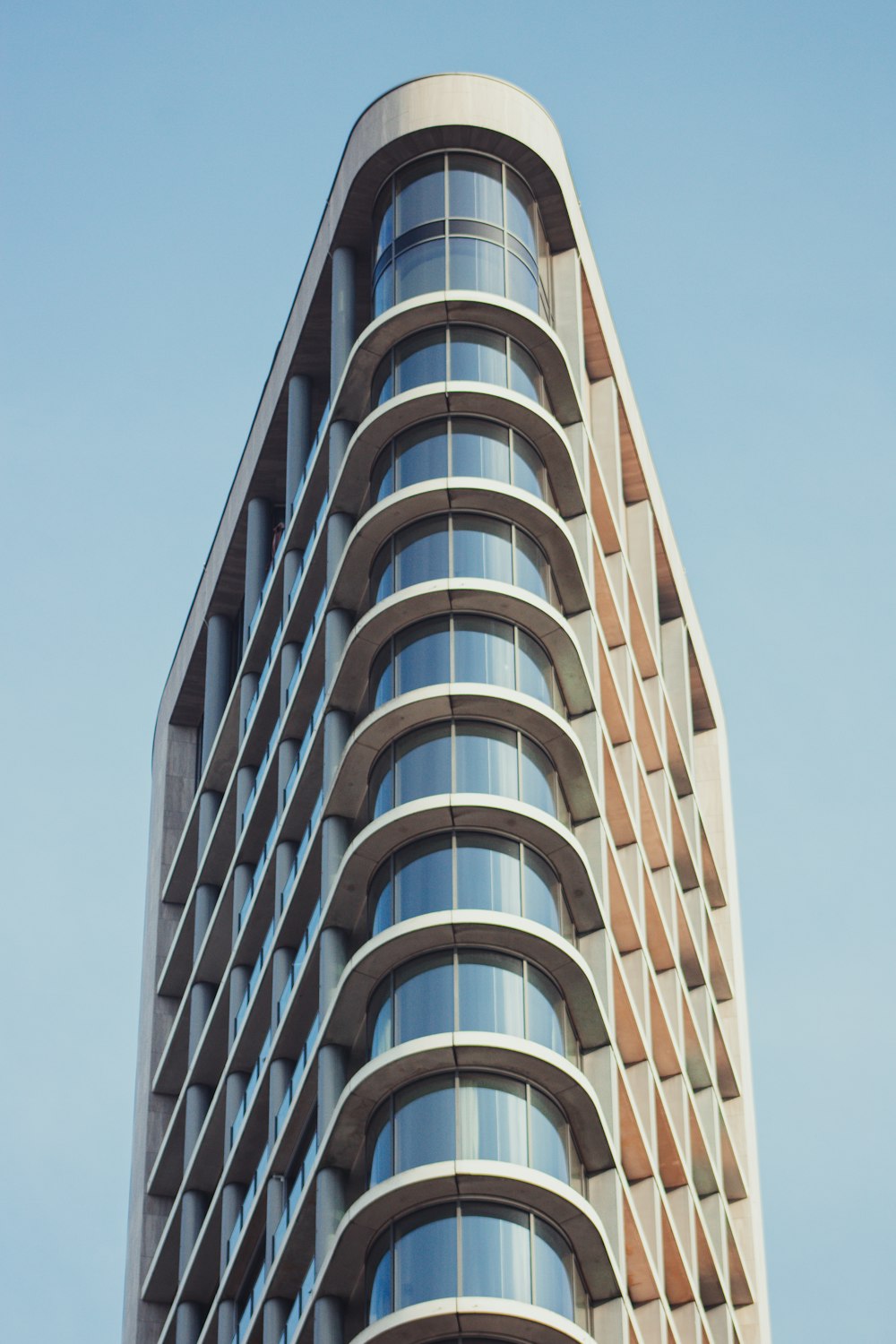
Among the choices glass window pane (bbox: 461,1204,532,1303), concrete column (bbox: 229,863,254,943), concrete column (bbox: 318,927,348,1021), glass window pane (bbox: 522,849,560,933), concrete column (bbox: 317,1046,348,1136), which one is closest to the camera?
glass window pane (bbox: 461,1204,532,1303)

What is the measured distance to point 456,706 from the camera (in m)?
58.2

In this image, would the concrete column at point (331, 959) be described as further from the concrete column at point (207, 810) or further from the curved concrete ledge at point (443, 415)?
the concrete column at point (207, 810)

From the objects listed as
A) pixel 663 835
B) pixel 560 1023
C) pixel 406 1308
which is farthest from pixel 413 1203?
pixel 663 835

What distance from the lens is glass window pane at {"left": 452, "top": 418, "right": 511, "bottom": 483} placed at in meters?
62.0

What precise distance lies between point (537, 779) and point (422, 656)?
11.6 feet

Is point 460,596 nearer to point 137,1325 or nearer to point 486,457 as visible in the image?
point 486,457

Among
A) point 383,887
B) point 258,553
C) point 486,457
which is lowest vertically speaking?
point 383,887

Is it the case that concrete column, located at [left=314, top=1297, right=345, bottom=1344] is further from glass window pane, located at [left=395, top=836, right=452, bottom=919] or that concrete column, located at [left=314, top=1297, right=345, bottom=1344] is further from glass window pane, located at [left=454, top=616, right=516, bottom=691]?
glass window pane, located at [left=454, top=616, right=516, bottom=691]

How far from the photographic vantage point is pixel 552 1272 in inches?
2083

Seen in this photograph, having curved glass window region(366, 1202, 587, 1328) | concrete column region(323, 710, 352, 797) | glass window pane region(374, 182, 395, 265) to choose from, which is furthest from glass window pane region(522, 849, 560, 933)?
glass window pane region(374, 182, 395, 265)

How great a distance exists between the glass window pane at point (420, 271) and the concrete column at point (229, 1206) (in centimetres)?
2103

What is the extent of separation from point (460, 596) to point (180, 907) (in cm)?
2788

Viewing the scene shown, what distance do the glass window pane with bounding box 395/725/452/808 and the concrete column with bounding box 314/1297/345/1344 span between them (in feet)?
33.2

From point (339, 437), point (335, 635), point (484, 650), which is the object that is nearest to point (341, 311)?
point (339, 437)
